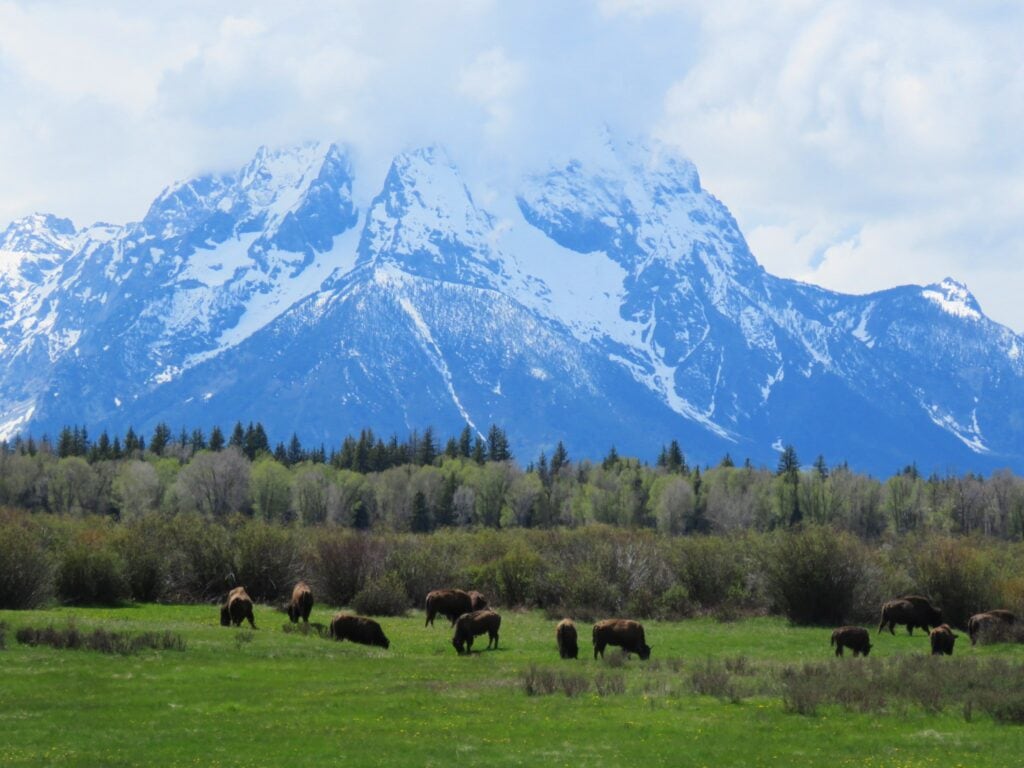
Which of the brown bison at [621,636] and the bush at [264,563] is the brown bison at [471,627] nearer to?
the brown bison at [621,636]

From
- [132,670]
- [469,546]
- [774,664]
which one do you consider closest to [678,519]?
[469,546]

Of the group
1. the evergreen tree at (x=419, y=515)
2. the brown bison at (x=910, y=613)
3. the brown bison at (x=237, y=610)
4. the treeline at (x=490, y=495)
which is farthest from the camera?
the evergreen tree at (x=419, y=515)

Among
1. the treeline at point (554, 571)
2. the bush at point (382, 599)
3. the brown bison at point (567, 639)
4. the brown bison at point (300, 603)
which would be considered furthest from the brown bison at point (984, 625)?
the brown bison at point (300, 603)

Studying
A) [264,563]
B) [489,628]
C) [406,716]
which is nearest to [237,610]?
[489,628]

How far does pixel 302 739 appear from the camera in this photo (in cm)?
2556

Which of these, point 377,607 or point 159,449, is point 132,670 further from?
point 159,449

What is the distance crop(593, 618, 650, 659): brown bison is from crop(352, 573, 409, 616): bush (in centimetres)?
2049

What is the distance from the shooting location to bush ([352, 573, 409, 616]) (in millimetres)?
59500

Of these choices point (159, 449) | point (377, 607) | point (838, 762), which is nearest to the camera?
point (838, 762)

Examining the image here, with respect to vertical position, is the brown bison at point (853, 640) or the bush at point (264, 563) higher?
the bush at point (264, 563)

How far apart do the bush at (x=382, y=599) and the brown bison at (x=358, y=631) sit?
14788mm

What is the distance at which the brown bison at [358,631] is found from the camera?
44156 mm

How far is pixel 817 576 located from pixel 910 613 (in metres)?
6.99

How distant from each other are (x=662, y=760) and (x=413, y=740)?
5.69 meters
